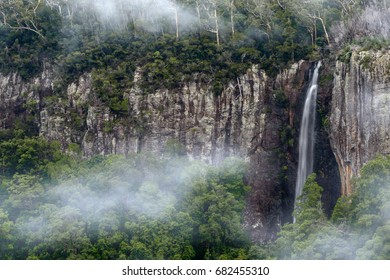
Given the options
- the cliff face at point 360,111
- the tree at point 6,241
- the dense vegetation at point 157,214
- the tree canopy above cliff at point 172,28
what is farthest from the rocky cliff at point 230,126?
the tree at point 6,241

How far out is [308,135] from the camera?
141 ft

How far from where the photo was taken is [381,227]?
3045 cm

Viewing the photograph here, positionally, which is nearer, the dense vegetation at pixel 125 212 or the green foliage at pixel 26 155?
the dense vegetation at pixel 125 212

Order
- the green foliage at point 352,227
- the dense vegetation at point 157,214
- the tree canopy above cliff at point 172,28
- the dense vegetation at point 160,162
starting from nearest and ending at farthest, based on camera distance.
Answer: the green foliage at point 352,227 → the dense vegetation at point 157,214 → the dense vegetation at point 160,162 → the tree canopy above cliff at point 172,28

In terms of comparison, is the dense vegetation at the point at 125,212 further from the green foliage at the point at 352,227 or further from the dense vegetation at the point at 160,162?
the green foliage at the point at 352,227

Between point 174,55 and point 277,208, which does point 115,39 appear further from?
point 277,208

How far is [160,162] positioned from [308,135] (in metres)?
8.27

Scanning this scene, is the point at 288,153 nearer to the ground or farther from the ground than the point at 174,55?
nearer to the ground

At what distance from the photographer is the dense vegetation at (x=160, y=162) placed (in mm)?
34000

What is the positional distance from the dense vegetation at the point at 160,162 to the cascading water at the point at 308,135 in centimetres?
216

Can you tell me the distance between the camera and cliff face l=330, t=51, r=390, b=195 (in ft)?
120

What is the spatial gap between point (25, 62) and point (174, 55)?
9502 millimetres

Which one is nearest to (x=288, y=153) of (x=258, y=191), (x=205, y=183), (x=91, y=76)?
(x=258, y=191)

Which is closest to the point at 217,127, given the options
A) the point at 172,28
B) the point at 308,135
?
the point at 308,135
